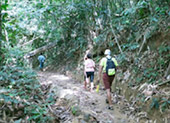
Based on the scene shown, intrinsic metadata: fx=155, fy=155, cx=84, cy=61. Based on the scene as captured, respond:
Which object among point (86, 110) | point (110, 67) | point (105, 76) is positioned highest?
point (110, 67)

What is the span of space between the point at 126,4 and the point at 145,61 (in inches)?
151

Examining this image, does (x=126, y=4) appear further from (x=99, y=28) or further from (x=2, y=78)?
(x=2, y=78)

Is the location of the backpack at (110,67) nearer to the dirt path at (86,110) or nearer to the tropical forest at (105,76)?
the tropical forest at (105,76)

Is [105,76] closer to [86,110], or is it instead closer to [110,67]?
[110,67]

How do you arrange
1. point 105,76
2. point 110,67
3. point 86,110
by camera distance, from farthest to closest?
point 105,76
point 110,67
point 86,110

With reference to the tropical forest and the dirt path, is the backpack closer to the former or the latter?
the tropical forest

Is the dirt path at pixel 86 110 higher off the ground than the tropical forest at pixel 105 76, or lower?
lower

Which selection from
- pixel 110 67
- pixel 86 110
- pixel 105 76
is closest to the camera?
pixel 86 110

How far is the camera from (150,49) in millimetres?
6207

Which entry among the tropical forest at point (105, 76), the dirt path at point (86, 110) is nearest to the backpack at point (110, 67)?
the tropical forest at point (105, 76)

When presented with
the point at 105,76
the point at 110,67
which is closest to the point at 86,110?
the point at 105,76

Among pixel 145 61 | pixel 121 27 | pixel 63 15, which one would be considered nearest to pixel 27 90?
pixel 145 61

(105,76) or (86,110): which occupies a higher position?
(105,76)

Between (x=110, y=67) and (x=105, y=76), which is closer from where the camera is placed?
(x=110, y=67)
